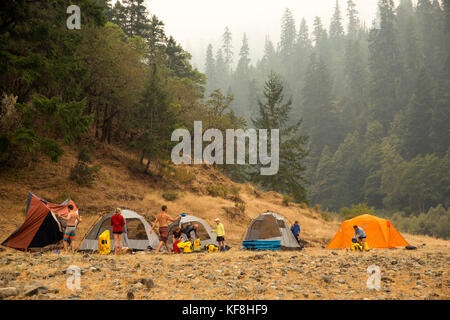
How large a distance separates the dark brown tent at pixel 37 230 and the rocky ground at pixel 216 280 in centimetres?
219

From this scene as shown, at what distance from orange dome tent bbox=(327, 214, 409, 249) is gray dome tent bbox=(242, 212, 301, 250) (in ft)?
8.45

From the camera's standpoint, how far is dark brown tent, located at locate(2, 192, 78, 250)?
11266 millimetres

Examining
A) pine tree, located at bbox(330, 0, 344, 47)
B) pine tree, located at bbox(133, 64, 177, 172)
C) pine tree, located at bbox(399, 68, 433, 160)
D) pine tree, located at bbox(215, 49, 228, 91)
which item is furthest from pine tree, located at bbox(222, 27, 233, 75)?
pine tree, located at bbox(133, 64, 177, 172)

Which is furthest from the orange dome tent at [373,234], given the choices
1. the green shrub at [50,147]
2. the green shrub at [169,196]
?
the green shrub at [50,147]

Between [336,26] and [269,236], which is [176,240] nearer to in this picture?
[269,236]

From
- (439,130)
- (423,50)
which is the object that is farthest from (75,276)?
(423,50)

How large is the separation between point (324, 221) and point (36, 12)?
82.6ft

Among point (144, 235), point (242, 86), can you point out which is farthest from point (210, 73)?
point (144, 235)

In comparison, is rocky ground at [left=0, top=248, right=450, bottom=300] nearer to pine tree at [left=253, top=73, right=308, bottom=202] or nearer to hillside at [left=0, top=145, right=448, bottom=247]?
hillside at [left=0, top=145, right=448, bottom=247]

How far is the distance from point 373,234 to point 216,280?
12143mm

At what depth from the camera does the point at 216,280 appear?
7.14 metres

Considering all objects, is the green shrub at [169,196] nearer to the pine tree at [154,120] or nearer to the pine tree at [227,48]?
the pine tree at [154,120]

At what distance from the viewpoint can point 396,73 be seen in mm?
79188

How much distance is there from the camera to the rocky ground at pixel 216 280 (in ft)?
19.4
